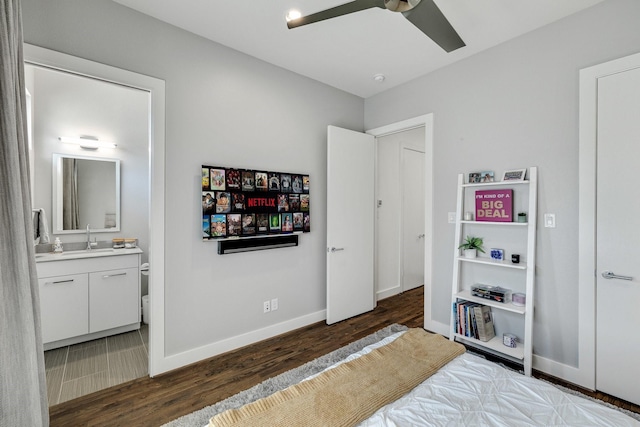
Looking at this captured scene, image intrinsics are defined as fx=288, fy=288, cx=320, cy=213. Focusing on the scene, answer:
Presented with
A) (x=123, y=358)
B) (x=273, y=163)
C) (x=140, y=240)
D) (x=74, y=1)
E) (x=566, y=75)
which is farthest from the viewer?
(x=140, y=240)

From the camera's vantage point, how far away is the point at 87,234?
10.7 feet

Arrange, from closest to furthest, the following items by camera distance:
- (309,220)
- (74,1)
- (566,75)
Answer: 1. (74,1)
2. (566,75)
3. (309,220)

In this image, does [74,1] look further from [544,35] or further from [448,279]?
[448,279]

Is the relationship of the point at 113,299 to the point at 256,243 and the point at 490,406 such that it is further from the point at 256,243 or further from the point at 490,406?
the point at 490,406

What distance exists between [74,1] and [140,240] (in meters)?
2.51

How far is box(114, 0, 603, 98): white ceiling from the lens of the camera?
2088mm

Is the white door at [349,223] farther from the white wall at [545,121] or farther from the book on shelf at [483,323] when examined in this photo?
the book on shelf at [483,323]

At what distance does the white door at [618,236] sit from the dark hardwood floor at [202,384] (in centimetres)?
25

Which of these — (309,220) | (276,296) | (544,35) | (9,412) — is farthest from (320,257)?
(544,35)

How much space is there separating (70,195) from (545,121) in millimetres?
4724

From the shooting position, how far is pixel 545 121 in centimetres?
233

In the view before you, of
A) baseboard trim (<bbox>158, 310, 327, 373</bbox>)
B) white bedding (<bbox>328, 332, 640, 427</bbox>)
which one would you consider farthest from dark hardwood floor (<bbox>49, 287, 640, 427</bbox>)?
white bedding (<bbox>328, 332, 640, 427</bbox>)

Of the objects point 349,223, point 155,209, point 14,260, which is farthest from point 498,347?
point 14,260

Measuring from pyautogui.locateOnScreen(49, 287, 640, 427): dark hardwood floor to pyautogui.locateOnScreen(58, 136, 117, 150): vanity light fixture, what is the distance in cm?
261
